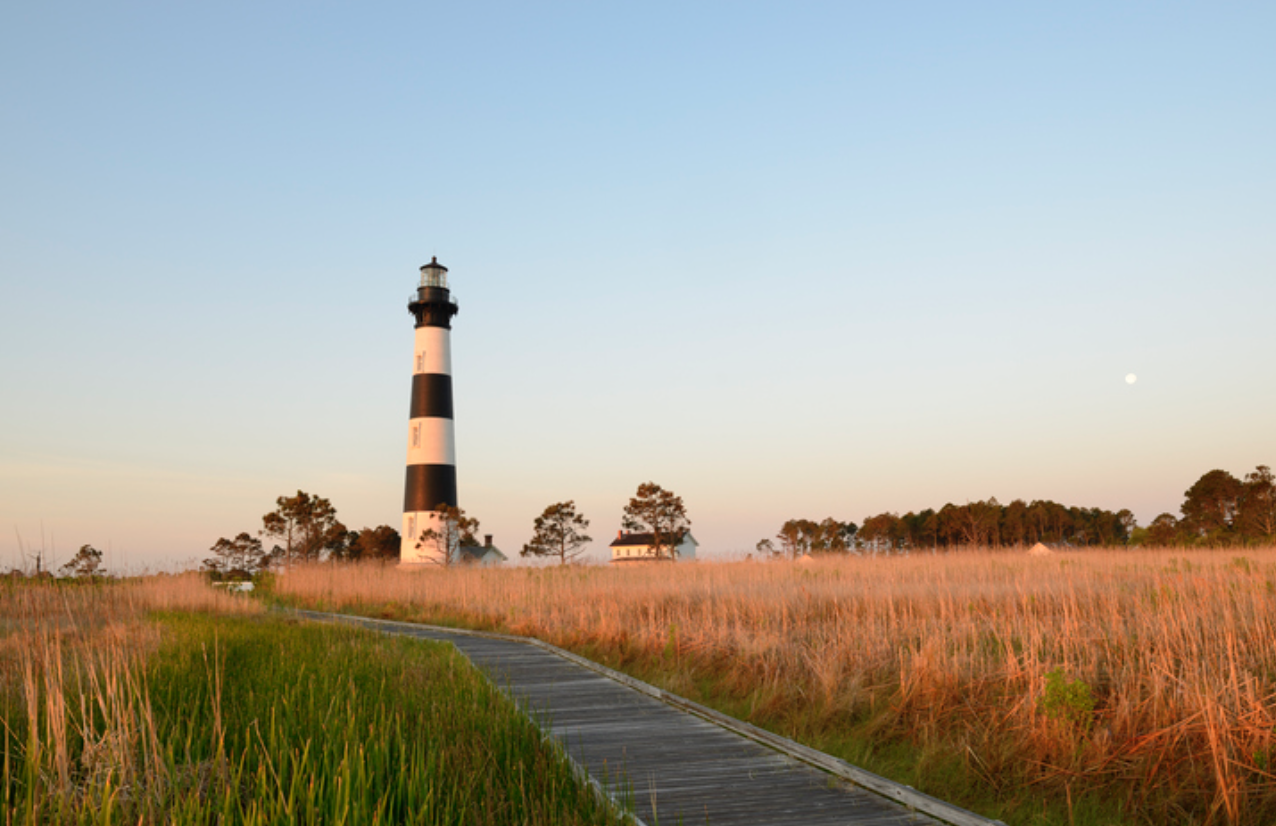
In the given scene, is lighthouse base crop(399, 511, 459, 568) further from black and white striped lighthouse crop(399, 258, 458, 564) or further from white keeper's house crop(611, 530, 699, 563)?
white keeper's house crop(611, 530, 699, 563)

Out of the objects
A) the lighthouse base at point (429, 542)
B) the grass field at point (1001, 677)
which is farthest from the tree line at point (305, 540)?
the grass field at point (1001, 677)

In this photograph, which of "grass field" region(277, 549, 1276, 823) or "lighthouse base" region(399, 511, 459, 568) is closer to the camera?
"grass field" region(277, 549, 1276, 823)

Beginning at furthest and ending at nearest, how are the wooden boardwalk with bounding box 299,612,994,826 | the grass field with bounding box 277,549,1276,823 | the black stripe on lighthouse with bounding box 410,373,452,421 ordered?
the black stripe on lighthouse with bounding box 410,373,452,421, the grass field with bounding box 277,549,1276,823, the wooden boardwalk with bounding box 299,612,994,826

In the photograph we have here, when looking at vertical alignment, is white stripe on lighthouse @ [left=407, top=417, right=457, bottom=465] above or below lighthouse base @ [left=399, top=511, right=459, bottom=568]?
above

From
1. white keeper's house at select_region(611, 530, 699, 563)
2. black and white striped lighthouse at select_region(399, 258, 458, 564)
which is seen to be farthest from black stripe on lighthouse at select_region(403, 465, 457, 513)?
white keeper's house at select_region(611, 530, 699, 563)

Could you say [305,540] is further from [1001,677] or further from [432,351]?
[1001,677]

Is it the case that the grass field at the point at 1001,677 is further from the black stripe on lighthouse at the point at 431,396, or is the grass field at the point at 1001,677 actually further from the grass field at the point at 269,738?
the black stripe on lighthouse at the point at 431,396

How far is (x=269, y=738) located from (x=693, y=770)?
2.39m

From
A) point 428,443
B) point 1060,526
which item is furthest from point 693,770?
point 1060,526

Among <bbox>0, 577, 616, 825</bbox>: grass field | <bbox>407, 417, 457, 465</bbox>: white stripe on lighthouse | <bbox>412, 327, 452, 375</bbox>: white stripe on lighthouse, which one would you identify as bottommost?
<bbox>0, 577, 616, 825</bbox>: grass field

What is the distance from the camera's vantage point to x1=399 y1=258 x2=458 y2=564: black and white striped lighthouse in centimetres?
3056

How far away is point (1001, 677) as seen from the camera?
5.95 m

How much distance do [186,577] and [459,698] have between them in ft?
57.8

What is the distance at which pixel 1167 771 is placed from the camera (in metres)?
4.49
